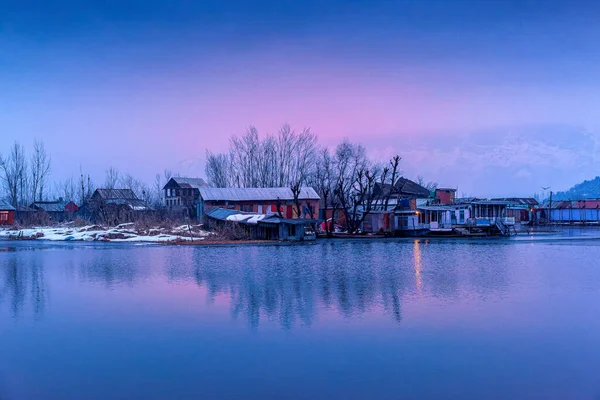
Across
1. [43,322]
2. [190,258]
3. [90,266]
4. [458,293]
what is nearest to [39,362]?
[43,322]

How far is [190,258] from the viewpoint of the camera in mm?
28953

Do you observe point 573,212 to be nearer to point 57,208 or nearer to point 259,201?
point 259,201

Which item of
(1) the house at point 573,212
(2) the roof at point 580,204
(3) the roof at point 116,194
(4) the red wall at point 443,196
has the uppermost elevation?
(3) the roof at point 116,194

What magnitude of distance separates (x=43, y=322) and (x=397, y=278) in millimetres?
11376

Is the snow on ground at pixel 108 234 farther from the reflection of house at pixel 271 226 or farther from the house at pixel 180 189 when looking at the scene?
the house at pixel 180 189

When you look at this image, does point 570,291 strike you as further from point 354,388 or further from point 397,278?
point 354,388

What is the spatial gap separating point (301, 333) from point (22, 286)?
37.3 ft

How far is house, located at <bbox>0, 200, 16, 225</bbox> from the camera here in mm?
60719

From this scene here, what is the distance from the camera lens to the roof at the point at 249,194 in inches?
2267

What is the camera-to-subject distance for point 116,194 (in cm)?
7494

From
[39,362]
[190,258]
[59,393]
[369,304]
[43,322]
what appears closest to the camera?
[59,393]

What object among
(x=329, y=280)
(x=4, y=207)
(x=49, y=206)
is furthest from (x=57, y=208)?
(x=329, y=280)

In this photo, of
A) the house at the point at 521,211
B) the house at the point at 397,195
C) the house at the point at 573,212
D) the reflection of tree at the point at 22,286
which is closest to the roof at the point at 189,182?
the house at the point at 397,195

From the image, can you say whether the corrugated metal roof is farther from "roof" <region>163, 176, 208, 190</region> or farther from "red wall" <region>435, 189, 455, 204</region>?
"red wall" <region>435, 189, 455, 204</region>
